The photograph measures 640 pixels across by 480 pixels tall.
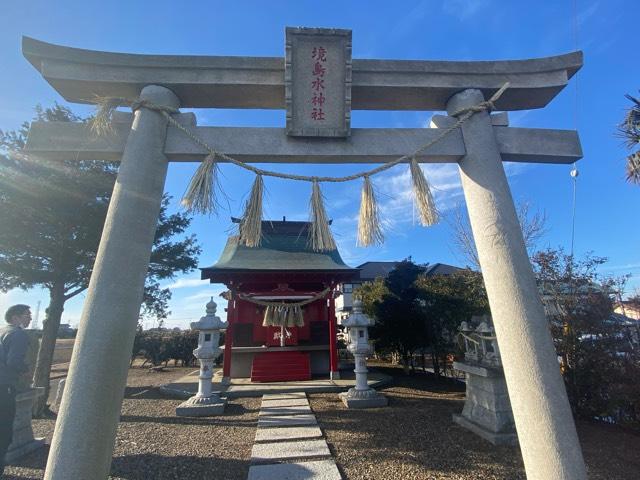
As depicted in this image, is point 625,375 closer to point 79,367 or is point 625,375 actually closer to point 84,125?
point 79,367

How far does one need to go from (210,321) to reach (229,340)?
2.65m

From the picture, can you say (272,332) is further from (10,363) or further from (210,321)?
(10,363)

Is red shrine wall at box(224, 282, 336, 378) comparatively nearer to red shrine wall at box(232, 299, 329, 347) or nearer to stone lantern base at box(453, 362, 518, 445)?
red shrine wall at box(232, 299, 329, 347)

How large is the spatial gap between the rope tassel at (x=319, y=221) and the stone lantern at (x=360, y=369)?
5250mm

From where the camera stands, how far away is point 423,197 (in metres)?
2.63

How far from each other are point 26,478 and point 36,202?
5095 mm

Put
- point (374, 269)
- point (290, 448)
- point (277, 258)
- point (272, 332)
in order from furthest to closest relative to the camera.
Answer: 1. point (374, 269)
2. point (277, 258)
3. point (272, 332)
4. point (290, 448)

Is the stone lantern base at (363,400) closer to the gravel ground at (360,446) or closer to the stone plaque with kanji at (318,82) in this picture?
the gravel ground at (360,446)

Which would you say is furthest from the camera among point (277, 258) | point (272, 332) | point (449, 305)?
point (277, 258)

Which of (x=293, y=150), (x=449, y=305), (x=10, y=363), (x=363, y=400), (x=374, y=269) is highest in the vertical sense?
(x=374, y=269)

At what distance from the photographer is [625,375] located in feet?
16.7

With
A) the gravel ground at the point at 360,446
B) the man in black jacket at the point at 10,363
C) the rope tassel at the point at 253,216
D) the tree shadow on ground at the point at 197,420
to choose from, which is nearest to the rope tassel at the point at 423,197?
the rope tassel at the point at 253,216

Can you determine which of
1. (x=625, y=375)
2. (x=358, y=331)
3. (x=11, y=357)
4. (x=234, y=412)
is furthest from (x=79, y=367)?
(x=625, y=375)

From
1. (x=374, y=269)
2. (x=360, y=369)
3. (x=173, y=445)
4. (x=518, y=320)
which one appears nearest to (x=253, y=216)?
(x=518, y=320)
